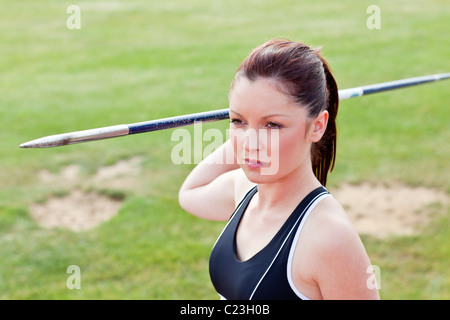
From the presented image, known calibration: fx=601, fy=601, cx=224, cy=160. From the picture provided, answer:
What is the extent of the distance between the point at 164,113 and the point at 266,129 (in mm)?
6586

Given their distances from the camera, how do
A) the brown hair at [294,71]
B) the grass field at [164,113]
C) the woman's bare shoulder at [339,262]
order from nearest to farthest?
the woman's bare shoulder at [339,262]
the brown hair at [294,71]
the grass field at [164,113]

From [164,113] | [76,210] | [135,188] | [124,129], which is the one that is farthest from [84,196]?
[124,129]

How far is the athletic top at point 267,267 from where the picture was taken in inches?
77.5

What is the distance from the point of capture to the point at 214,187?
255 centimetres

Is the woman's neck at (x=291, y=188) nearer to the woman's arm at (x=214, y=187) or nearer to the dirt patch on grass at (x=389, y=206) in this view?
the woman's arm at (x=214, y=187)

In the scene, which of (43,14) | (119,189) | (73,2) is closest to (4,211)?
(119,189)

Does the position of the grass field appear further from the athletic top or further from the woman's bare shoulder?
the woman's bare shoulder

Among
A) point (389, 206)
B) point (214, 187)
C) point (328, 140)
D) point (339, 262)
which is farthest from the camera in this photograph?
point (389, 206)

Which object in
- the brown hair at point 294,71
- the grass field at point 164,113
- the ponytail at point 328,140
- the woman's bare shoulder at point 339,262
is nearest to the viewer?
the woman's bare shoulder at point 339,262

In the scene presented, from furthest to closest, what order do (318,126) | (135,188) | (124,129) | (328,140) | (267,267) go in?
1. (135,188)
2. (328,140)
3. (124,129)
4. (318,126)
5. (267,267)

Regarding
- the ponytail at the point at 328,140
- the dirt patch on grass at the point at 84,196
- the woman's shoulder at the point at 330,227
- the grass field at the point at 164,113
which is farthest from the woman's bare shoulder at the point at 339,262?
the dirt patch on grass at the point at 84,196

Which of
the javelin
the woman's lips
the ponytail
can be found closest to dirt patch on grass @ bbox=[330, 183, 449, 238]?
the javelin

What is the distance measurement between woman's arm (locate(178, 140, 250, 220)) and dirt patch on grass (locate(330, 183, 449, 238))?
3.10 m

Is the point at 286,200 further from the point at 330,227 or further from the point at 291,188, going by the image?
the point at 330,227
